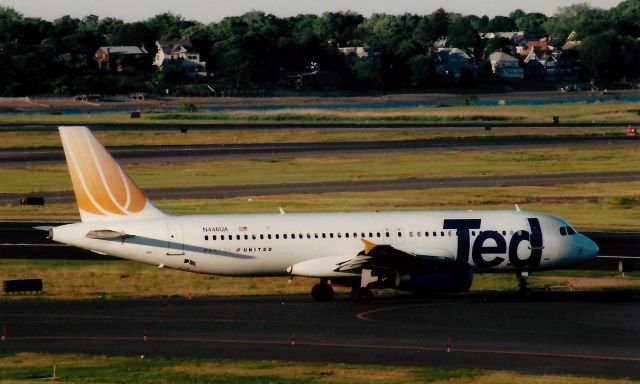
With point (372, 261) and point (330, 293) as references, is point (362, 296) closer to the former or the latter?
point (330, 293)

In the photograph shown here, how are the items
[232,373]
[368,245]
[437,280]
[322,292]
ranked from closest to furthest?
[232,373] → [368,245] → [437,280] → [322,292]

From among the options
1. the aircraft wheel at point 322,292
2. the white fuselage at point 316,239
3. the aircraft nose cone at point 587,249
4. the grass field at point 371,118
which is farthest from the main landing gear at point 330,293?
the grass field at point 371,118

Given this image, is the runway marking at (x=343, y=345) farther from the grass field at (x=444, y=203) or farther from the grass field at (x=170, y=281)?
the grass field at (x=444, y=203)

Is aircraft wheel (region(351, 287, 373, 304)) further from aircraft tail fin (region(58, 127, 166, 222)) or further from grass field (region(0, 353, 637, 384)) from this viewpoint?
grass field (region(0, 353, 637, 384))

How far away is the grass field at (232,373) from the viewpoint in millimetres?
41438

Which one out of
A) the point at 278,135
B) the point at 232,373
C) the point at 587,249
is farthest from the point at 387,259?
the point at 278,135

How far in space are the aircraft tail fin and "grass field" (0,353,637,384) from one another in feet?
39.6

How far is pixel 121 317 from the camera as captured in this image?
53438 millimetres

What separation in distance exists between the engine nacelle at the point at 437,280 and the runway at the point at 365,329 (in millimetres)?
913

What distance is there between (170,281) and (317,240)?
418 inches

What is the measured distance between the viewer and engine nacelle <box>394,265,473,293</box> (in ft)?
182

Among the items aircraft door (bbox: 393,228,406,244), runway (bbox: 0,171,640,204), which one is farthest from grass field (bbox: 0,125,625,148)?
aircraft door (bbox: 393,228,406,244)

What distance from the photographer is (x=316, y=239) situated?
187 feet

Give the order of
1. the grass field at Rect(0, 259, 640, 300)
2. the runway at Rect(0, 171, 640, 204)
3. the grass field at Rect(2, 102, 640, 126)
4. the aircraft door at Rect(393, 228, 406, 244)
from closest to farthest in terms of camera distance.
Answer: the aircraft door at Rect(393, 228, 406, 244) < the grass field at Rect(0, 259, 640, 300) < the runway at Rect(0, 171, 640, 204) < the grass field at Rect(2, 102, 640, 126)
